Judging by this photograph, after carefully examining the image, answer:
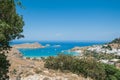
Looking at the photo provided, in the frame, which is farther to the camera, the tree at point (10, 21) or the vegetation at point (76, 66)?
the vegetation at point (76, 66)

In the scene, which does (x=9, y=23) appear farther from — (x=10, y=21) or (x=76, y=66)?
(x=76, y=66)

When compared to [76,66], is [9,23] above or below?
above

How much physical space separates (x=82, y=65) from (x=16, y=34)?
2500 cm

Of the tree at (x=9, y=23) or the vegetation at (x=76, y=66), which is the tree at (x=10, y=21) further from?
the vegetation at (x=76, y=66)

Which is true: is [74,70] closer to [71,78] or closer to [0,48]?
[71,78]

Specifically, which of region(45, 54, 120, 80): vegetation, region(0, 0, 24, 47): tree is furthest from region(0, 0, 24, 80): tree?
region(45, 54, 120, 80): vegetation

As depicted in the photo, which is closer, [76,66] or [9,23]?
[9,23]

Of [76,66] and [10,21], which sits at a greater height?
[10,21]

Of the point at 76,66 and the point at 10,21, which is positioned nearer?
the point at 10,21

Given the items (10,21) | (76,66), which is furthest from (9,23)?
(76,66)

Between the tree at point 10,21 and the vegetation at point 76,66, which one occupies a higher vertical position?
the tree at point 10,21

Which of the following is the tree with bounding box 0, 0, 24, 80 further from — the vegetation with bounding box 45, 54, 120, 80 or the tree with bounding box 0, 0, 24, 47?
the vegetation with bounding box 45, 54, 120, 80

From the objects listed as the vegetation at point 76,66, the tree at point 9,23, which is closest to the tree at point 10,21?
the tree at point 9,23

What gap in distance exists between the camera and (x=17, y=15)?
19.5 meters
